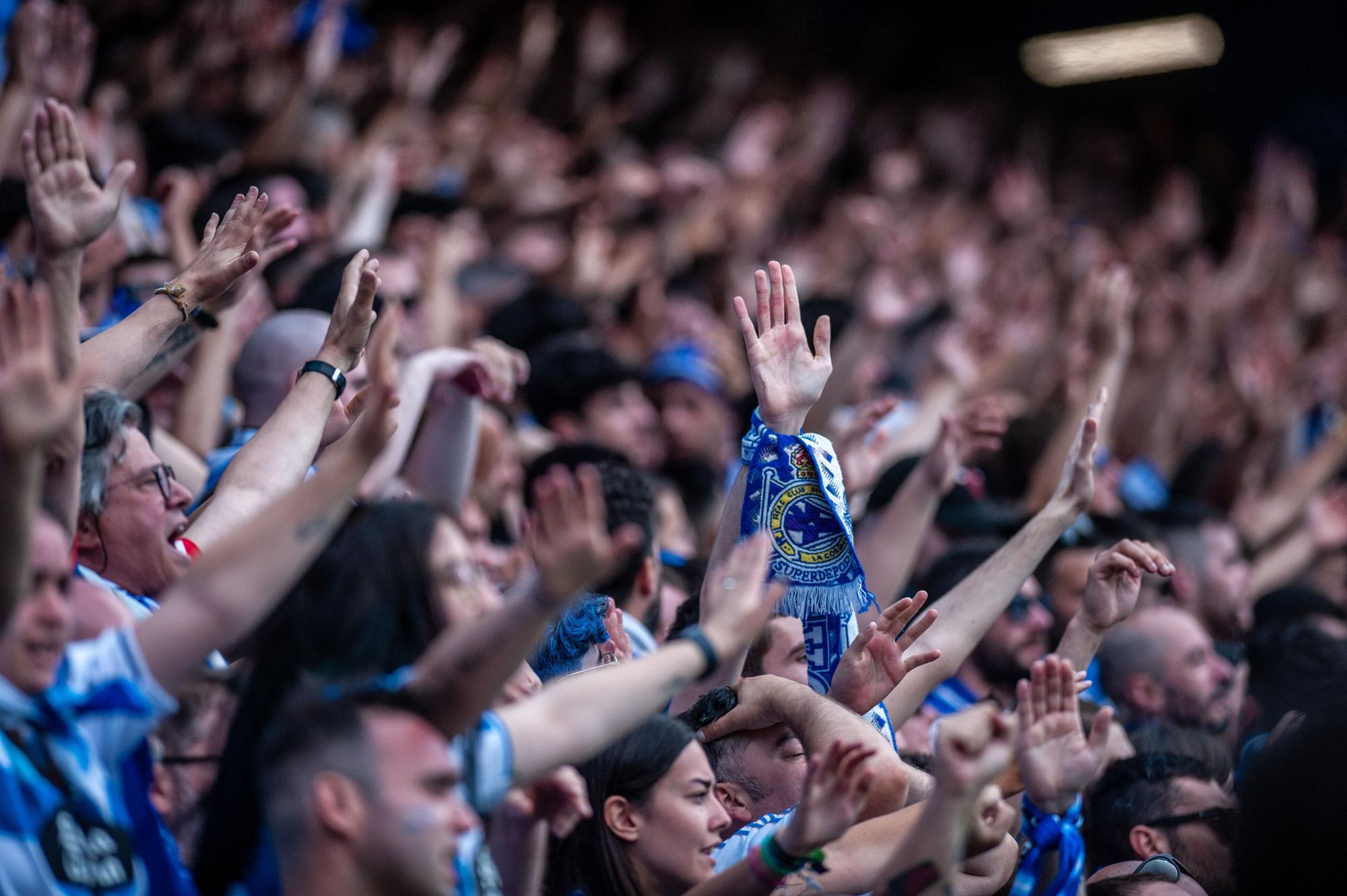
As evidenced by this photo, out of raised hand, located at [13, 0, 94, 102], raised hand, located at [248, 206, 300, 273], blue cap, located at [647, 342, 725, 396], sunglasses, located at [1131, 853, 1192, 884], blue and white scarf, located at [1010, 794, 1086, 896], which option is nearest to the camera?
blue and white scarf, located at [1010, 794, 1086, 896]

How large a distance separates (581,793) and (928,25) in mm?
11378

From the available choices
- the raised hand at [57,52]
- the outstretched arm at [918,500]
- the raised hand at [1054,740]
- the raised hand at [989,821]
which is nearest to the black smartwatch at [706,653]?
the raised hand at [989,821]

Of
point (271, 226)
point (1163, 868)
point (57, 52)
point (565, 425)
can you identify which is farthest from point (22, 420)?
Answer: point (565, 425)

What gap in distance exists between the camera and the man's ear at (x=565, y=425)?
16.7 feet

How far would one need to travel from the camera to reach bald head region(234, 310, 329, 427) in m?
3.52

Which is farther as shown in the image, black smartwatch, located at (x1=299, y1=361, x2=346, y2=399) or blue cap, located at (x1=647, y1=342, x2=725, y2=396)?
blue cap, located at (x1=647, y1=342, x2=725, y2=396)

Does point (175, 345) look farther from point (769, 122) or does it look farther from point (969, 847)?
point (769, 122)

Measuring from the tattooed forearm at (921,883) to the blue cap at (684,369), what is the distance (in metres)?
3.51

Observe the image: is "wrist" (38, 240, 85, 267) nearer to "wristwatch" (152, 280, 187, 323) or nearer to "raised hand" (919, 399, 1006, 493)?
"wristwatch" (152, 280, 187, 323)

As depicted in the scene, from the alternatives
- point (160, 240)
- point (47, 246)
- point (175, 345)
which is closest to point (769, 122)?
point (160, 240)

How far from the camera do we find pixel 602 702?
1.96m

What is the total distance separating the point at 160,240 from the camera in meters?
4.78

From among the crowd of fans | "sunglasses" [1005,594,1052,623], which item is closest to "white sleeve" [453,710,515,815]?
the crowd of fans

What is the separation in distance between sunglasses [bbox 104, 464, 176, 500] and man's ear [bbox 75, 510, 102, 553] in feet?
0.19
